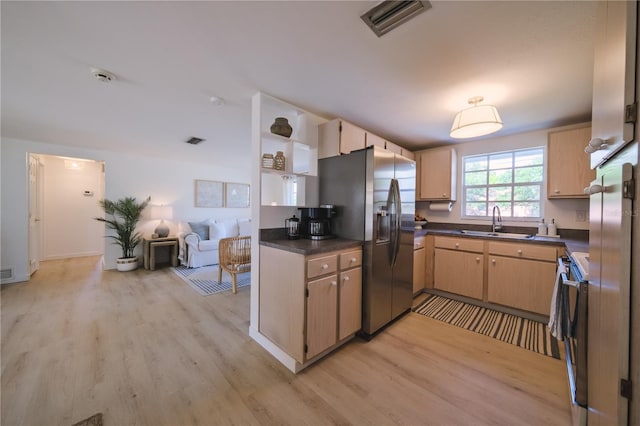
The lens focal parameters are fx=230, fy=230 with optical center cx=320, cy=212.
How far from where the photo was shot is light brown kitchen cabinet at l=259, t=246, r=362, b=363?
1.77 metres

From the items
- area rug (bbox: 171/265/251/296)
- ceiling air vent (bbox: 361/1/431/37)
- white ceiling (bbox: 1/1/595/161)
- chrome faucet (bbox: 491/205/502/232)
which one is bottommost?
area rug (bbox: 171/265/251/296)

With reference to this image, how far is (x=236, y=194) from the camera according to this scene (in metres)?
6.56

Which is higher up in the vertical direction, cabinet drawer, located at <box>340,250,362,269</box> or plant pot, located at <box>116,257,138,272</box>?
cabinet drawer, located at <box>340,250,362,269</box>

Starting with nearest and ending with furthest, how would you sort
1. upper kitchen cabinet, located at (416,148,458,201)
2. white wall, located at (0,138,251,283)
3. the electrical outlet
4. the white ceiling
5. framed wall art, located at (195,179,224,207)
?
the white ceiling
the electrical outlet
upper kitchen cabinet, located at (416,148,458,201)
white wall, located at (0,138,251,283)
framed wall art, located at (195,179,224,207)

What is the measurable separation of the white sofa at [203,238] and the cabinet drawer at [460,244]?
402 centimetres

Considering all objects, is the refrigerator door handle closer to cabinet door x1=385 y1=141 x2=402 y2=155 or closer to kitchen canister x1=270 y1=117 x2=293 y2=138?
cabinet door x1=385 y1=141 x2=402 y2=155

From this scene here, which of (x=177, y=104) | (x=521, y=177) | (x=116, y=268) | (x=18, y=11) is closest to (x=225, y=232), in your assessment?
(x=116, y=268)

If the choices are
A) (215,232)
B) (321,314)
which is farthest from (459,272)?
(215,232)

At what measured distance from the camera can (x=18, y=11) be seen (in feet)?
4.34

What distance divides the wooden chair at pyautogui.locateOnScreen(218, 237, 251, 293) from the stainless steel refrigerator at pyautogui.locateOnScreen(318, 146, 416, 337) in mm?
1749

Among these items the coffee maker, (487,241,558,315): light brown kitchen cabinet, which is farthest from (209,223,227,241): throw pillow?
(487,241,558,315): light brown kitchen cabinet

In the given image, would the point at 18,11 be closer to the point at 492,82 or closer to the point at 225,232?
the point at 492,82

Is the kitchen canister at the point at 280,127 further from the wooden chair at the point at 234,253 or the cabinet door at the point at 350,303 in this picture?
the wooden chair at the point at 234,253

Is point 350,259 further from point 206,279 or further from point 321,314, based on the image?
point 206,279
